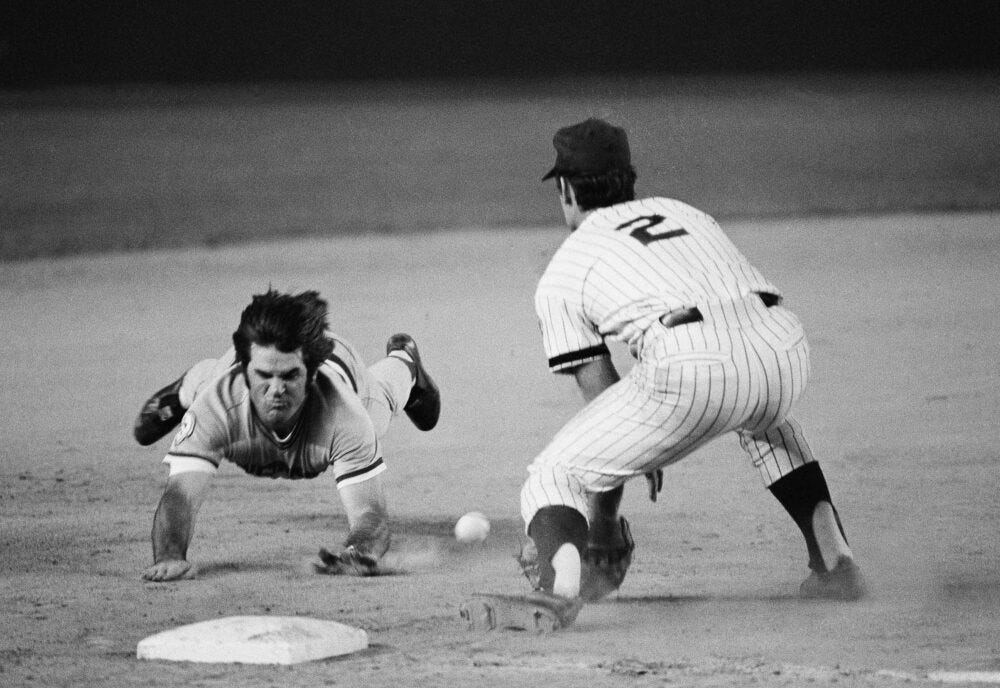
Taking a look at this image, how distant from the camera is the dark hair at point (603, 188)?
12.7 feet

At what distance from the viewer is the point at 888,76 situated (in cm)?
1994

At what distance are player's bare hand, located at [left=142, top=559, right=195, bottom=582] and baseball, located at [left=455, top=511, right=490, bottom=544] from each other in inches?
32.4

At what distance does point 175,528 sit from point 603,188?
1.59 meters

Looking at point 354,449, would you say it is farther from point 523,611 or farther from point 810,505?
point 810,505

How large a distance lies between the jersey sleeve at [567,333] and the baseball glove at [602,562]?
0.53 meters

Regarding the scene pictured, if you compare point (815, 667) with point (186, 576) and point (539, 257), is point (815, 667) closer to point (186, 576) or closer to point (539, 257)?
point (186, 576)

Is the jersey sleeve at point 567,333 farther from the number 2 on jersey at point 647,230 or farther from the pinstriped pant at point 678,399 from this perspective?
the number 2 on jersey at point 647,230

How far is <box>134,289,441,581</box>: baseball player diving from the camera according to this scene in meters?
4.39

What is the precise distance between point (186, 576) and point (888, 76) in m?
17.1

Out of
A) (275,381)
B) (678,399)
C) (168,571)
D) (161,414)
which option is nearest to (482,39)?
(161,414)

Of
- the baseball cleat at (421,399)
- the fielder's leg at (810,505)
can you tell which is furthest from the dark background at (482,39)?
the fielder's leg at (810,505)

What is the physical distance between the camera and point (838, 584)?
407 cm

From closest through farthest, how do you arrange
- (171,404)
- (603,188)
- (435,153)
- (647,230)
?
(647,230), (603,188), (171,404), (435,153)

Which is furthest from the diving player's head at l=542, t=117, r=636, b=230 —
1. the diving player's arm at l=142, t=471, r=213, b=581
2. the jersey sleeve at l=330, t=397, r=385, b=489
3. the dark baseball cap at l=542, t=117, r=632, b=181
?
the diving player's arm at l=142, t=471, r=213, b=581
